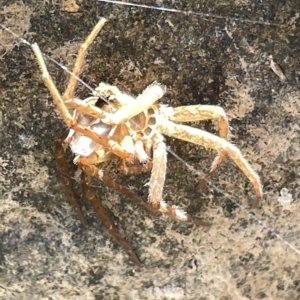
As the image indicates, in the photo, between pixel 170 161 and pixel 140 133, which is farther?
pixel 170 161

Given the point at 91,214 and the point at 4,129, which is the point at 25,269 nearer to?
the point at 91,214

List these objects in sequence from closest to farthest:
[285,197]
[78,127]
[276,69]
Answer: [78,127], [276,69], [285,197]

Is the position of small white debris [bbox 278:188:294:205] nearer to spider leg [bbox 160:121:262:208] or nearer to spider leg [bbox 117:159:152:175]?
spider leg [bbox 160:121:262:208]

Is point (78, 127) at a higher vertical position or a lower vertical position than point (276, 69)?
lower

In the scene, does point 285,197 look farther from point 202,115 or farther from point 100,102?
point 100,102

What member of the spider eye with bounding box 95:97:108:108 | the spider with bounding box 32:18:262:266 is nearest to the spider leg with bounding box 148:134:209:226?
the spider with bounding box 32:18:262:266

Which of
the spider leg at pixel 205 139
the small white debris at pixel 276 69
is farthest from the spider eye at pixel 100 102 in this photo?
the small white debris at pixel 276 69

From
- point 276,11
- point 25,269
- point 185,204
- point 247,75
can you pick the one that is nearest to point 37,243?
point 25,269

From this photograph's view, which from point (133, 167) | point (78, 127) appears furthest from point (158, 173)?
point (78, 127)
